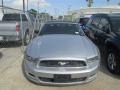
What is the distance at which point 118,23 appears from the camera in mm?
7770

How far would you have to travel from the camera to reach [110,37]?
23.8ft

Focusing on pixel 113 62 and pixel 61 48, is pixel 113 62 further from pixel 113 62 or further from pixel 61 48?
pixel 61 48

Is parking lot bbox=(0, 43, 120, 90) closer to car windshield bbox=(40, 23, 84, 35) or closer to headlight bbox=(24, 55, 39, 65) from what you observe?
headlight bbox=(24, 55, 39, 65)

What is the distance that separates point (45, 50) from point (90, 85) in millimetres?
1414

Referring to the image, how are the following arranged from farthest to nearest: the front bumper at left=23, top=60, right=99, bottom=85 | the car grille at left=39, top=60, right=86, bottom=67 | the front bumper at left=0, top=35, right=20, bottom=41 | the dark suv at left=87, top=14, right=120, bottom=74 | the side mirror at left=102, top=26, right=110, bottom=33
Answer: the front bumper at left=0, top=35, right=20, bottom=41
the side mirror at left=102, top=26, right=110, bottom=33
the dark suv at left=87, top=14, right=120, bottom=74
the car grille at left=39, top=60, right=86, bottom=67
the front bumper at left=23, top=60, right=99, bottom=85

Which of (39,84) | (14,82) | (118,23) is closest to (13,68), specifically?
(14,82)

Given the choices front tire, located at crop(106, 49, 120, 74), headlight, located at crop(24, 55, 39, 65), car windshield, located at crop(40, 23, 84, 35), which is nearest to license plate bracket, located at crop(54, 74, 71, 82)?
headlight, located at crop(24, 55, 39, 65)

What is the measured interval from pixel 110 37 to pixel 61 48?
6.35 feet

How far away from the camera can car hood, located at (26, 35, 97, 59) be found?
571cm

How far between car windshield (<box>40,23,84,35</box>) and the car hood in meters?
0.62

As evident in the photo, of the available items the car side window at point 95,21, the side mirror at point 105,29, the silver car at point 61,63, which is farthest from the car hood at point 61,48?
the car side window at point 95,21

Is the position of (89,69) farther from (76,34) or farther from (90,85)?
(76,34)

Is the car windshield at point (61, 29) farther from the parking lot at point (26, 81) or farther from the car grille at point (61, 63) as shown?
the car grille at point (61, 63)

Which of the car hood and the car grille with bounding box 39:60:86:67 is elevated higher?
the car hood
